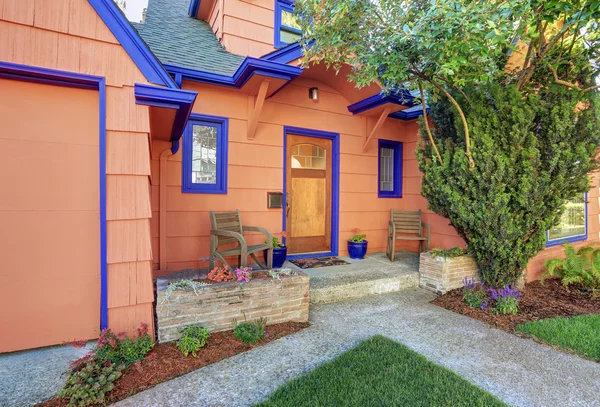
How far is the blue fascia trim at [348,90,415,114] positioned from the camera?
4719 mm

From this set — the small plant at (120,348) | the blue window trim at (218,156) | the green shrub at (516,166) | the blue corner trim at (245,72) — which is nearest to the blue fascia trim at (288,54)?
the blue corner trim at (245,72)

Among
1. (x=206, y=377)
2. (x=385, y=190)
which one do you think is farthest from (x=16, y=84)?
(x=385, y=190)

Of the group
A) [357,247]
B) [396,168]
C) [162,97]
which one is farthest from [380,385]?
[396,168]

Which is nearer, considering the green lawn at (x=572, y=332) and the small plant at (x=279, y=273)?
the green lawn at (x=572, y=332)

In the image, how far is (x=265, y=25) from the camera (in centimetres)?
527

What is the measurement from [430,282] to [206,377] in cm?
337

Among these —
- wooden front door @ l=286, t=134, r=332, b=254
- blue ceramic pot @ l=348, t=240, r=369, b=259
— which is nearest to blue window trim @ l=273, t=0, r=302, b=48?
wooden front door @ l=286, t=134, r=332, b=254

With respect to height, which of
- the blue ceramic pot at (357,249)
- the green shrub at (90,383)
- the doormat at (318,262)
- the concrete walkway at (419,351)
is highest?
the blue ceramic pot at (357,249)

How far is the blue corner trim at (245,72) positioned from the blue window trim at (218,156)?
1.61 ft

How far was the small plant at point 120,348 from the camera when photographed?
2.39 metres

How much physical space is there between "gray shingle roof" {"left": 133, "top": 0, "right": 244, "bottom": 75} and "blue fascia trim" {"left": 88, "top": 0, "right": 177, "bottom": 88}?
1.34 m

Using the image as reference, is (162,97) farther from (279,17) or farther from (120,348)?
(279,17)

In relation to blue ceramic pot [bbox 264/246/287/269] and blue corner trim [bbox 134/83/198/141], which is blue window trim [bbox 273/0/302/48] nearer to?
blue corner trim [bbox 134/83/198/141]

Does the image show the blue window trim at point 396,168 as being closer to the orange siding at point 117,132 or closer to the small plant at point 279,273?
the small plant at point 279,273
